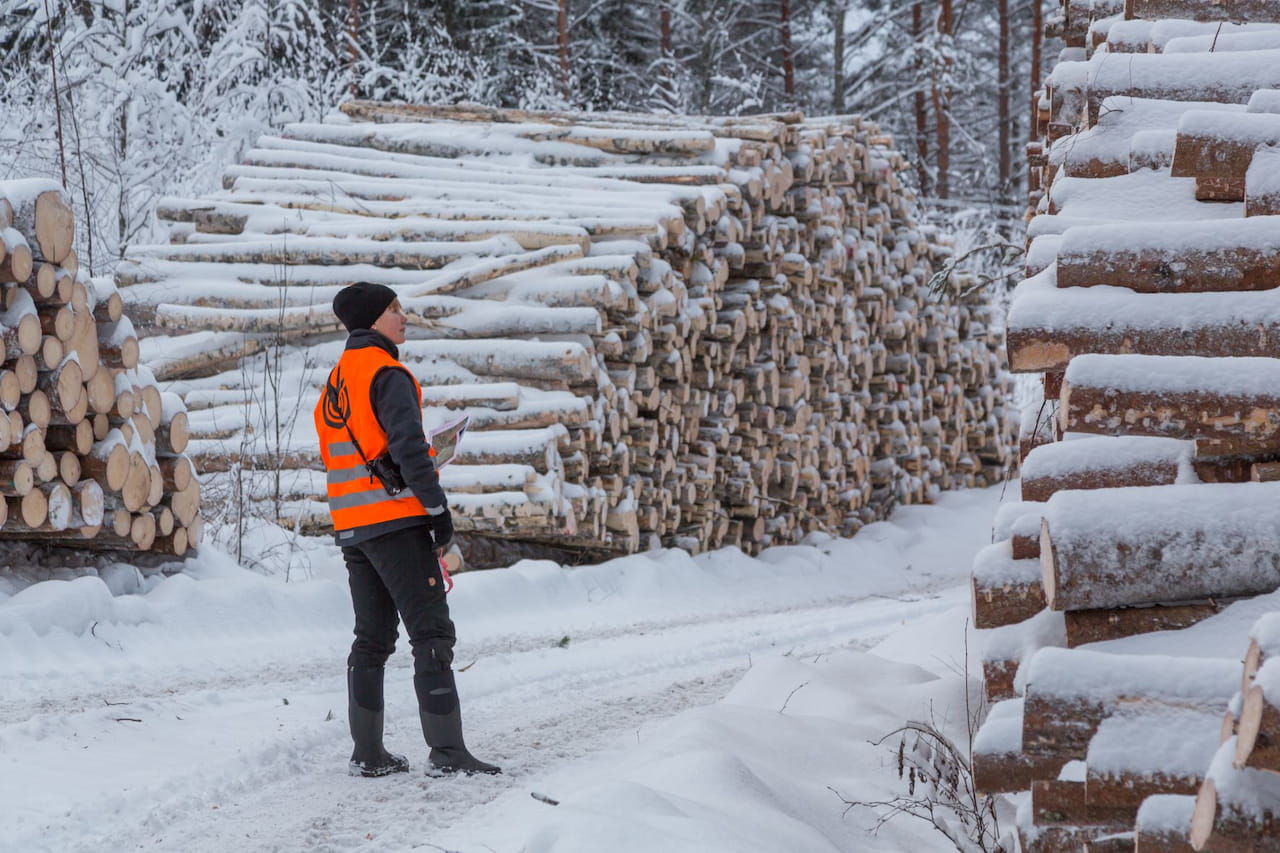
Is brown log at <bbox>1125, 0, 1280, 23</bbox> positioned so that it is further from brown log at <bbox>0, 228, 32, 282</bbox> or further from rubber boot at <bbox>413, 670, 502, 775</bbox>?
brown log at <bbox>0, 228, 32, 282</bbox>

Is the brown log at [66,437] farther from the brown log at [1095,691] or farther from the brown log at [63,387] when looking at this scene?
the brown log at [1095,691]

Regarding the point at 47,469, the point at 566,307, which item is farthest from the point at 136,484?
the point at 566,307

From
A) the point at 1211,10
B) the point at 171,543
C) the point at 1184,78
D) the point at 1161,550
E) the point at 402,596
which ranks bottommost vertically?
the point at 171,543

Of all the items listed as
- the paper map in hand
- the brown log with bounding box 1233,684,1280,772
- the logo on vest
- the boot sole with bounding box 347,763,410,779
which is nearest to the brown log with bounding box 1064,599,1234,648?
the brown log with bounding box 1233,684,1280,772

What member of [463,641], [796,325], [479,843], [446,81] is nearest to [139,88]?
[446,81]

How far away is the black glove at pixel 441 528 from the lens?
5273mm

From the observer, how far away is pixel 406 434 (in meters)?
5.20

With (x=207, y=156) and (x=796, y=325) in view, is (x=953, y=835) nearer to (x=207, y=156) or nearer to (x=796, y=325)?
(x=796, y=325)

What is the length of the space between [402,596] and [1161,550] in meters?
2.95

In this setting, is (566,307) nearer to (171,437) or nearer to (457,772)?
(171,437)

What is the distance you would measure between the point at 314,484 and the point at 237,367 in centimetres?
188

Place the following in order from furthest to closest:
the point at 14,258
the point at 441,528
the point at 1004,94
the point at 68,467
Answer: the point at 1004,94 < the point at 68,467 < the point at 14,258 < the point at 441,528

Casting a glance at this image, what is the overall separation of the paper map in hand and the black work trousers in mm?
851

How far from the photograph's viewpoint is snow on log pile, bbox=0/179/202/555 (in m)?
7.04
